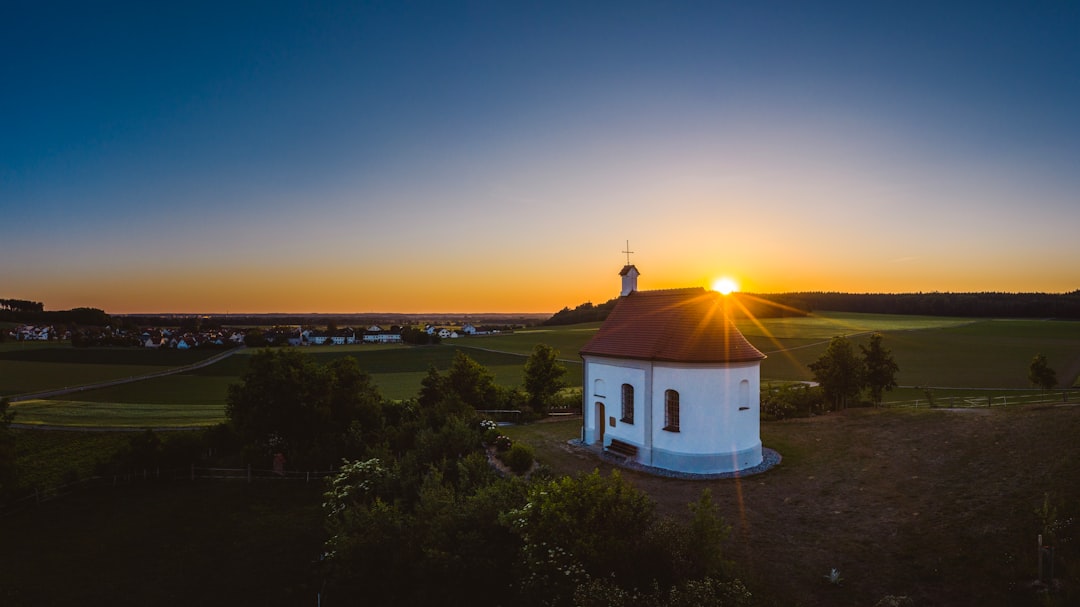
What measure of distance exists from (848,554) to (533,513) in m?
7.37

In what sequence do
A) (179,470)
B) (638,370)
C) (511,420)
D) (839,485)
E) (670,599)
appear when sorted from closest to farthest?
(670,599) < (839,485) < (638,370) < (179,470) < (511,420)

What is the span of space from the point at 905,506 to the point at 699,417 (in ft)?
23.2

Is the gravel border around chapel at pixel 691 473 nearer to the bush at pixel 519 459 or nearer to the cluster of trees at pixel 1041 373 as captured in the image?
the bush at pixel 519 459

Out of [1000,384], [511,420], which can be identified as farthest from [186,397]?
[1000,384]

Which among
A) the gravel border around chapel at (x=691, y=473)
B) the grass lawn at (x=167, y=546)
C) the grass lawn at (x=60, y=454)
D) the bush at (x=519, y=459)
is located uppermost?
the bush at (x=519, y=459)

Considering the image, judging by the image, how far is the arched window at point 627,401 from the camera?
23.2 meters

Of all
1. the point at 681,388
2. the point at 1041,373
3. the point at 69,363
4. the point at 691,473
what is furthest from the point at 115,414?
the point at 1041,373

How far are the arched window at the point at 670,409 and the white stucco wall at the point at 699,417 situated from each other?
0.17m

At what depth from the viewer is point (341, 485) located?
64.7 feet

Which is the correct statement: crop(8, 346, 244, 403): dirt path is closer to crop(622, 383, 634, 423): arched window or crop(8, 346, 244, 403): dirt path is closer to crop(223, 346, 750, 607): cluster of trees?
crop(223, 346, 750, 607): cluster of trees

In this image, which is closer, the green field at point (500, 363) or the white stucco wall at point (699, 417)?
the white stucco wall at point (699, 417)

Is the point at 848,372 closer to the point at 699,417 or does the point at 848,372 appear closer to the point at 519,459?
the point at 699,417

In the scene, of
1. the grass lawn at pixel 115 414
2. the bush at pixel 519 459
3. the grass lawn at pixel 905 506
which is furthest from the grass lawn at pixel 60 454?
the grass lawn at pixel 905 506

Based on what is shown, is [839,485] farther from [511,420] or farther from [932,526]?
[511,420]
